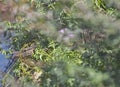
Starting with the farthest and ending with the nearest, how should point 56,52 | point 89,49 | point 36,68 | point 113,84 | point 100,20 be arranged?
point 36,68
point 56,52
point 89,49
point 113,84
point 100,20

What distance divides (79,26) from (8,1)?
0.26 metres

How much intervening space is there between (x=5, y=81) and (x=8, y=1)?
119cm

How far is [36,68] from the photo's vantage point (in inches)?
91.6

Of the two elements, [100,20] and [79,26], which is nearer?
[100,20]

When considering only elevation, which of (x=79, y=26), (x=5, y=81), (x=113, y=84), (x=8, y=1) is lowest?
(x=5, y=81)

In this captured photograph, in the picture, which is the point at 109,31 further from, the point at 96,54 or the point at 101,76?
the point at 96,54

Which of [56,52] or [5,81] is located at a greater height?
[56,52]

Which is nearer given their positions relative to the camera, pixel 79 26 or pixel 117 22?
pixel 117 22

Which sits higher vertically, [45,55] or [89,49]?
[89,49]

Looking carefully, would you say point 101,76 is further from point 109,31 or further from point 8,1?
point 8,1

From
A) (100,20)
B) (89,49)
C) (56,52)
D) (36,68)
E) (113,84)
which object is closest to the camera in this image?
(100,20)

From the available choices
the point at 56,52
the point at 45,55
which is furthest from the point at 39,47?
the point at 56,52

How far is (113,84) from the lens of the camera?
1.28m

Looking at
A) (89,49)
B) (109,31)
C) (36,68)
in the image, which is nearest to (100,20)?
(109,31)
